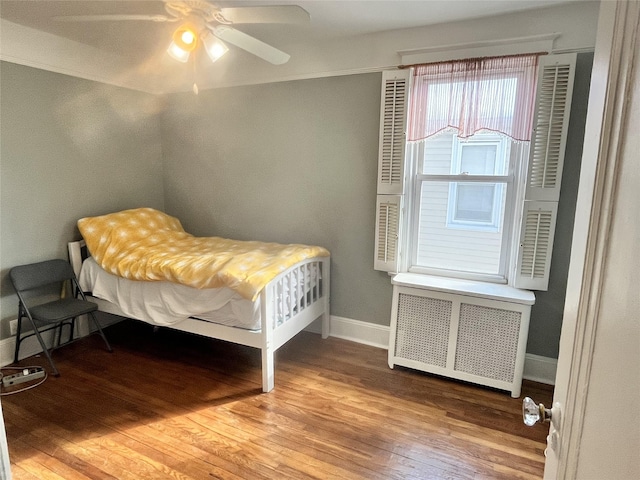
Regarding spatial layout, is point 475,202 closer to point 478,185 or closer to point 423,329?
point 478,185

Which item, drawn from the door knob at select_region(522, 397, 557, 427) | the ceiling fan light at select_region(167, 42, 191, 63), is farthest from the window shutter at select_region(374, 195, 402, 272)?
the door knob at select_region(522, 397, 557, 427)

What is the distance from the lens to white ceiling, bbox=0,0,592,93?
7.46 ft

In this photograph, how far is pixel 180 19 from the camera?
1832 mm

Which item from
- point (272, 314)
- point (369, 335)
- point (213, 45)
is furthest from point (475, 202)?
point (213, 45)

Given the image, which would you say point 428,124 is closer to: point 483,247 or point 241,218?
point 483,247

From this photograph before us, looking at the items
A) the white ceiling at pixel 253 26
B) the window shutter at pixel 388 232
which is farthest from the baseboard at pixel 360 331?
the white ceiling at pixel 253 26

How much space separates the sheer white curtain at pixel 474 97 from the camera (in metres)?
2.36

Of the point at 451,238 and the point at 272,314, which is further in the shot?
the point at 451,238

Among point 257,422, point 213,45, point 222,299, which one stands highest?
point 213,45

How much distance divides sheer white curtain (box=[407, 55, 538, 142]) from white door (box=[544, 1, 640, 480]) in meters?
1.92

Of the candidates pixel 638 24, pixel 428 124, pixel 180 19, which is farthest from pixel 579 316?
pixel 428 124

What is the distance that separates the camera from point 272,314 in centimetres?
245

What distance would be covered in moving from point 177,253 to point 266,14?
1.83m

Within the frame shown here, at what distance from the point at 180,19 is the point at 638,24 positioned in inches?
72.9
